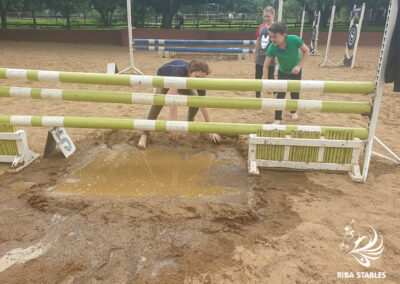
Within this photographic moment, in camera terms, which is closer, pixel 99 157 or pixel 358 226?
pixel 358 226

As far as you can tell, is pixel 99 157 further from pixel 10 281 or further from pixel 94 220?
pixel 10 281

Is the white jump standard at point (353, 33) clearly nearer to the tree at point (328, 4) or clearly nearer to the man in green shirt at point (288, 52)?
the man in green shirt at point (288, 52)

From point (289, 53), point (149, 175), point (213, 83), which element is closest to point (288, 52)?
point (289, 53)

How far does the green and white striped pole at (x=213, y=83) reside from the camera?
2961 mm

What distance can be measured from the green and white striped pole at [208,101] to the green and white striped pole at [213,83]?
135 millimetres

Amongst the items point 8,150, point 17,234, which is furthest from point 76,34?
point 17,234

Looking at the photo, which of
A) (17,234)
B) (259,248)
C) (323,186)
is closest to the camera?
(259,248)

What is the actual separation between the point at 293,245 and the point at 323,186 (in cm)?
104

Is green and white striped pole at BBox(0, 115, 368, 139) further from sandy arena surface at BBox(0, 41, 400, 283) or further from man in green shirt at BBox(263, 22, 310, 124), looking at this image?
man in green shirt at BBox(263, 22, 310, 124)

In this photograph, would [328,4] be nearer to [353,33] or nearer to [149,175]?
[353,33]

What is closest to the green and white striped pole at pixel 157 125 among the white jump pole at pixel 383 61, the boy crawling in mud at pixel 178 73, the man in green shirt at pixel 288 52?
the white jump pole at pixel 383 61

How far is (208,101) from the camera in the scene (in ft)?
10.3

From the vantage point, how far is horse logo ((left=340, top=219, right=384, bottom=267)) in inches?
76.4

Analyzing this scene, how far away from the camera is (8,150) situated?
127 inches
